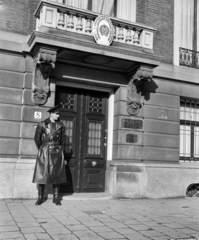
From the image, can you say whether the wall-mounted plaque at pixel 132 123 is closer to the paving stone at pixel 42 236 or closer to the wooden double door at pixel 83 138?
the wooden double door at pixel 83 138

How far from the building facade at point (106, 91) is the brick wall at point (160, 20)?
33 millimetres

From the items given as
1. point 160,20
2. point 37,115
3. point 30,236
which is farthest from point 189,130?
point 30,236

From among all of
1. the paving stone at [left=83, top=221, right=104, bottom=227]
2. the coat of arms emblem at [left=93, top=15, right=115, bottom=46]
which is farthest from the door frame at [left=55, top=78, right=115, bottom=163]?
the paving stone at [left=83, top=221, right=104, bottom=227]

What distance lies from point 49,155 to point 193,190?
562 centimetres

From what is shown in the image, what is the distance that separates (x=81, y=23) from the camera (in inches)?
349

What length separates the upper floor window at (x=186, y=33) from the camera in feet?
36.8

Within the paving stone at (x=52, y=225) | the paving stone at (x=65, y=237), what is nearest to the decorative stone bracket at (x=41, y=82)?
the paving stone at (x=52, y=225)

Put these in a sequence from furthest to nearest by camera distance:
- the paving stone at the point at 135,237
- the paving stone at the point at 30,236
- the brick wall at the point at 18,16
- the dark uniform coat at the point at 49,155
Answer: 1. the brick wall at the point at 18,16
2. the dark uniform coat at the point at 49,155
3. the paving stone at the point at 135,237
4. the paving stone at the point at 30,236

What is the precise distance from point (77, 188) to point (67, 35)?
14.3 ft

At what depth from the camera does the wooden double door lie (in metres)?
9.51

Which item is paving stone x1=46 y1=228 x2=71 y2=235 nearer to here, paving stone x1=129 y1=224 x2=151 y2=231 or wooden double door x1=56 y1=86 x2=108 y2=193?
paving stone x1=129 y1=224 x2=151 y2=231

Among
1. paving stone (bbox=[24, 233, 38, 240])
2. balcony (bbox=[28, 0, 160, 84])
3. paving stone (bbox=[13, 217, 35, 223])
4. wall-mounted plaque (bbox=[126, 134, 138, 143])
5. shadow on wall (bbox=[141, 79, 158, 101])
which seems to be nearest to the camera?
paving stone (bbox=[24, 233, 38, 240])

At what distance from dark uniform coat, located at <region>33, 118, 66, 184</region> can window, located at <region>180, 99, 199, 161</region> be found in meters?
4.91

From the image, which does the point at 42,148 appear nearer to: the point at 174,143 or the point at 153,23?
the point at 174,143
